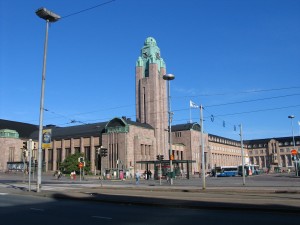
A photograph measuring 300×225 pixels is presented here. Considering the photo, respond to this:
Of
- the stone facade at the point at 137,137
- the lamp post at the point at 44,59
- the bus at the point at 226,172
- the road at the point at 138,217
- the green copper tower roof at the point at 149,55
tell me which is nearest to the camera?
the road at the point at 138,217

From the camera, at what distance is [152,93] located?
102 metres

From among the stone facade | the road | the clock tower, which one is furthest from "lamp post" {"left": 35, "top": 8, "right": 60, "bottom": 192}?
the clock tower

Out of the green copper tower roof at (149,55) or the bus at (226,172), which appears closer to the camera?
the bus at (226,172)

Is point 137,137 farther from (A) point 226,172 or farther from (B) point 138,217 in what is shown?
(B) point 138,217

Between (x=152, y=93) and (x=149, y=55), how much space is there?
1212 centimetres

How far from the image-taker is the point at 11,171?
9044cm

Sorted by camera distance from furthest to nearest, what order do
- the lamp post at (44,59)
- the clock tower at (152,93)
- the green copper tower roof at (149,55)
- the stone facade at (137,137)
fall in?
the green copper tower roof at (149,55), the clock tower at (152,93), the stone facade at (137,137), the lamp post at (44,59)

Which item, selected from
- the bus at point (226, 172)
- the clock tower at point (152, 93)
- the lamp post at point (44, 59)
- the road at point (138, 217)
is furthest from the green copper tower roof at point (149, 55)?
the road at point (138, 217)

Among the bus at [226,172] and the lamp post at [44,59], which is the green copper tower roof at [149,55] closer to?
the bus at [226,172]

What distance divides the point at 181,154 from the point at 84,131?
1151 inches

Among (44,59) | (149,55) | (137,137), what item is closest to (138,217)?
(44,59)

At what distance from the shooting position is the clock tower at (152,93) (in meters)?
101

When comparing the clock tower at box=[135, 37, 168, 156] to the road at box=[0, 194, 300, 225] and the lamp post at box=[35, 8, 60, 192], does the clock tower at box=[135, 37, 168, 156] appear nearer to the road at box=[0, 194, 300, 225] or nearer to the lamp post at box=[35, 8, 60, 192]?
the lamp post at box=[35, 8, 60, 192]

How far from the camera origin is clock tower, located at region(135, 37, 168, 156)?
101 metres
